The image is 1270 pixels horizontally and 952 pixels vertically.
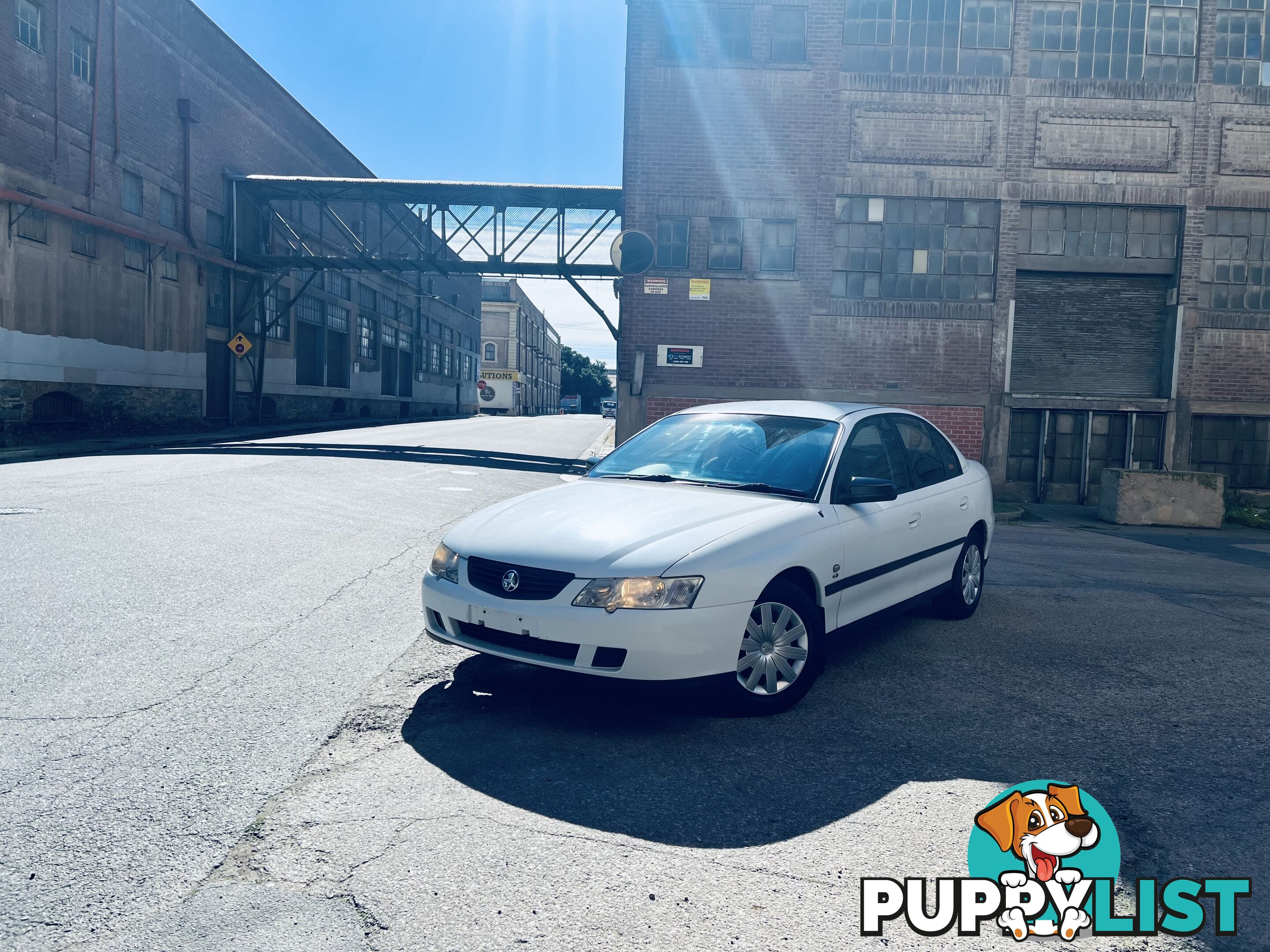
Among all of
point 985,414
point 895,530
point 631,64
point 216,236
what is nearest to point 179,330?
point 216,236

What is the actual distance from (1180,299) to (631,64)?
11.0m

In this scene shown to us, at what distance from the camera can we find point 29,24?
21.0m

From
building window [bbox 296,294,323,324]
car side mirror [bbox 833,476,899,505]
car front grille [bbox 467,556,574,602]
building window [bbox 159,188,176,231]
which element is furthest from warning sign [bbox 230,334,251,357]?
car side mirror [bbox 833,476,899,505]

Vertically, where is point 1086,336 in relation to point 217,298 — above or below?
below

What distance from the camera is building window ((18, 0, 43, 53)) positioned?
812 inches

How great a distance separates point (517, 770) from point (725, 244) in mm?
15508

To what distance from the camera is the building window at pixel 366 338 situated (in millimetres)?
43656

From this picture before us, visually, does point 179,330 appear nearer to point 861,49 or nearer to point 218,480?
point 218,480

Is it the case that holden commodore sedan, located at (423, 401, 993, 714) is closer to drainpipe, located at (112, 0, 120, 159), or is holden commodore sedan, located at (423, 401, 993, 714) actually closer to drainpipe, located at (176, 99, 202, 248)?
drainpipe, located at (112, 0, 120, 159)

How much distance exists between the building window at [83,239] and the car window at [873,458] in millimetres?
22575

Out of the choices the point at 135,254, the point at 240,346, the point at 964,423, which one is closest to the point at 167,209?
the point at 135,254

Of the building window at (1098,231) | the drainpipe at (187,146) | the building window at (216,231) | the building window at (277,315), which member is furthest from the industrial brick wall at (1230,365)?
the building window at (277,315)

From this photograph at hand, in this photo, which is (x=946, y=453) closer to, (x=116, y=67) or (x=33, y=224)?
(x=33, y=224)

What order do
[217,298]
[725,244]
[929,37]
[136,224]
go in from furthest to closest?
[217,298]
[136,224]
[725,244]
[929,37]
